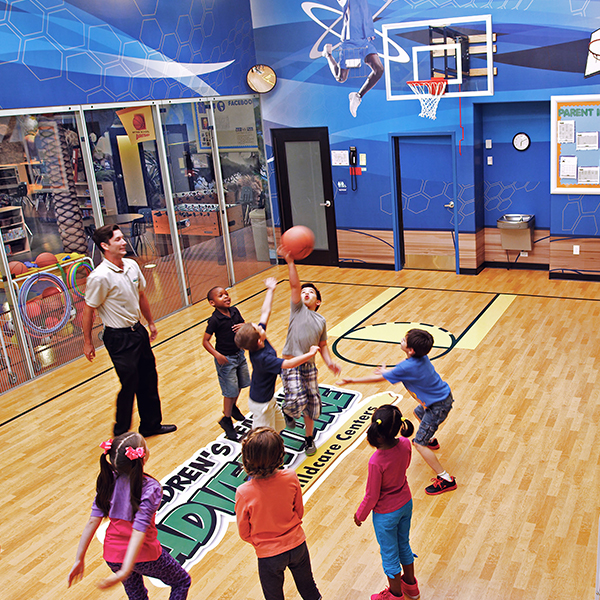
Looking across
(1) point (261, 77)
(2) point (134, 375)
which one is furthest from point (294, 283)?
(1) point (261, 77)

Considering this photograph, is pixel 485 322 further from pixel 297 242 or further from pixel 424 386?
pixel 424 386

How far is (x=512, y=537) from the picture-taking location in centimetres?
388

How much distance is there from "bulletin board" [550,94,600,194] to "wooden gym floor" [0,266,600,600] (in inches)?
52.0

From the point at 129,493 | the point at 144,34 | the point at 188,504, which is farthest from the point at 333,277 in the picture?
the point at 129,493

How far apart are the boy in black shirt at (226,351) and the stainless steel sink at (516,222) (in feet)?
16.8

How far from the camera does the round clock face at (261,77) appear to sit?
9.88 m

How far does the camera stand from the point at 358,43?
30.0 ft

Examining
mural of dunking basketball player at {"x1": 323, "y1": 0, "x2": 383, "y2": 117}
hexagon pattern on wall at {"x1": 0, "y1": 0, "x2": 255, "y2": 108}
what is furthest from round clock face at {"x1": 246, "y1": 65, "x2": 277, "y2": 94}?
mural of dunking basketball player at {"x1": 323, "y1": 0, "x2": 383, "y2": 117}

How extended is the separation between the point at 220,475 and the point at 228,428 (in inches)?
20.2

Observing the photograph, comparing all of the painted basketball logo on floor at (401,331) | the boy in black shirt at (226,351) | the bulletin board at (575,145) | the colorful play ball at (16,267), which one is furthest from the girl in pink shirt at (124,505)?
the bulletin board at (575,145)

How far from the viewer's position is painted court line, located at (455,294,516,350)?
6820 millimetres

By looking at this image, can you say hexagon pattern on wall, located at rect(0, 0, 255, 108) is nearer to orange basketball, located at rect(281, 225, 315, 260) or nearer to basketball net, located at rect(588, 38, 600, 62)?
orange basketball, located at rect(281, 225, 315, 260)

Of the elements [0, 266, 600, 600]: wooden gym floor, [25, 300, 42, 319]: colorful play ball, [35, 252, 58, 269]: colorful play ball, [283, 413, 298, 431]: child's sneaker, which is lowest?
[0, 266, 600, 600]: wooden gym floor

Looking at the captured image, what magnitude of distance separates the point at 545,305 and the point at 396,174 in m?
3.00
